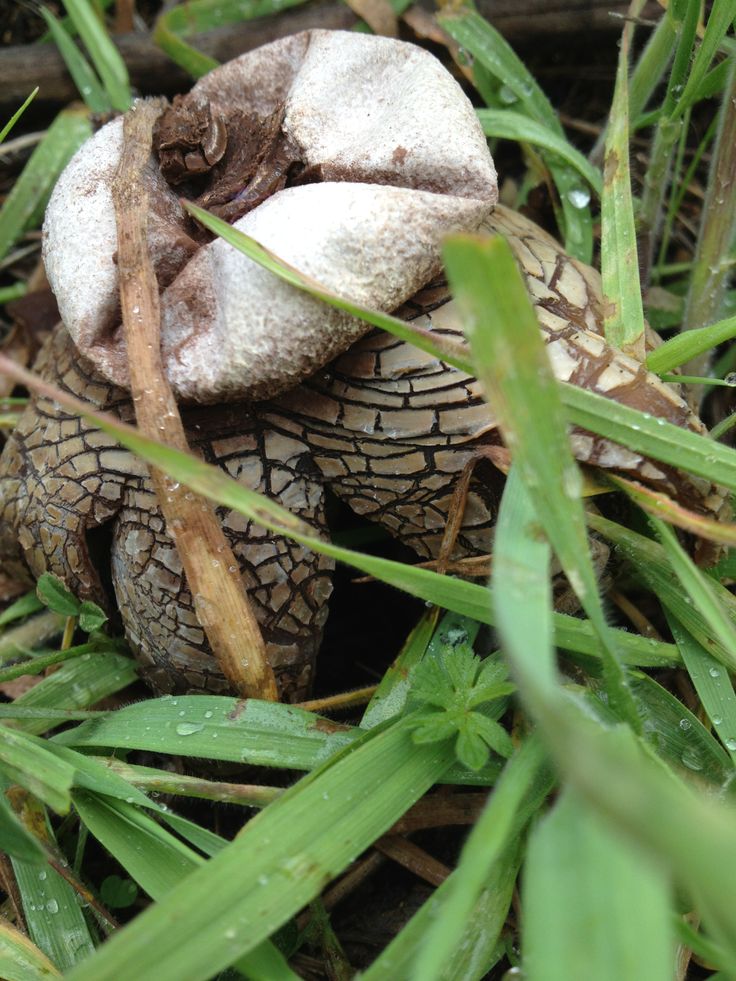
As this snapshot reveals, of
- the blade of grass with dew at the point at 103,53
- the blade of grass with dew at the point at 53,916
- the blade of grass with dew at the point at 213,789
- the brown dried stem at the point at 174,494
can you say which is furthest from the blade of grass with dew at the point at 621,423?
the blade of grass with dew at the point at 103,53

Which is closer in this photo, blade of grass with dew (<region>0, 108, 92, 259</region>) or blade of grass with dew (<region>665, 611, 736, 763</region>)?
blade of grass with dew (<region>665, 611, 736, 763</region>)

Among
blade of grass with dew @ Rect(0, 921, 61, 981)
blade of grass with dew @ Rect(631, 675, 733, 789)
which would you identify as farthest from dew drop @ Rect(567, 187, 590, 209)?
blade of grass with dew @ Rect(0, 921, 61, 981)

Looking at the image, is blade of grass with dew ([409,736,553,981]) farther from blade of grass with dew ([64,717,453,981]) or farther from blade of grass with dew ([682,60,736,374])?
blade of grass with dew ([682,60,736,374])

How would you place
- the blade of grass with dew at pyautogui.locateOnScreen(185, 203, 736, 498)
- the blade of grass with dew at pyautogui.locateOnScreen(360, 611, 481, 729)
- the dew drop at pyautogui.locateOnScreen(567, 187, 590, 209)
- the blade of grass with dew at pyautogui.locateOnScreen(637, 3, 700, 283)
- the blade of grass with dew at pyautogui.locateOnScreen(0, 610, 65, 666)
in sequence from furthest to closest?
the dew drop at pyautogui.locateOnScreen(567, 187, 590, 209) → the blade of grass with dew at pyautogui.locateOnScreen(0, 610, 65, 666) → the blade of grass with dew at pyautogui.locateOnScreen(637, 3, 700, 283) → the blade of grass with dew at pyautogui.locateOnScreen(360, 611, 481, 729) → the blade of grass with dew at pyautogui.locateOnScreen(185, 203, 736, 498)

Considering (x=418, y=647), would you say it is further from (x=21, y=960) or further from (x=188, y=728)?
(x=21, y=960)

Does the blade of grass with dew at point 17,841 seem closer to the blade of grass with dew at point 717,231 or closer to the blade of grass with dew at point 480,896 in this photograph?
the blade of grass with dew at point 480,896

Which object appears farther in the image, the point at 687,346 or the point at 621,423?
the point at 687,346

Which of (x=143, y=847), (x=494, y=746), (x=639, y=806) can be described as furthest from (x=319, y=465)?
(x=639, y=806)

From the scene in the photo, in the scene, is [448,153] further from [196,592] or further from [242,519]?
[196,592]
